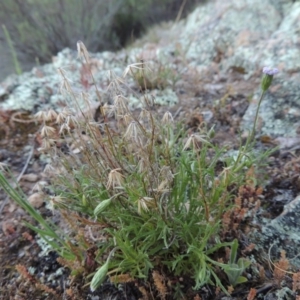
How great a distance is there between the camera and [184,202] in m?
1.43

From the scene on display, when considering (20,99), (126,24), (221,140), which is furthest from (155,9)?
(221,140)

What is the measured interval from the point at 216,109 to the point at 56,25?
3720 millimetres

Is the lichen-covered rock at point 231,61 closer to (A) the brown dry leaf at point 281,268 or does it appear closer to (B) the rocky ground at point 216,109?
(B) the rocky ground at point 216,109

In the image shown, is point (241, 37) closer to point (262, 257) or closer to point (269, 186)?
point (269, 186)

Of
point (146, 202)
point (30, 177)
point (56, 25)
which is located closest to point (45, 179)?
point (30, 177)

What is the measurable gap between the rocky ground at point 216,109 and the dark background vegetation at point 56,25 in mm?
1964

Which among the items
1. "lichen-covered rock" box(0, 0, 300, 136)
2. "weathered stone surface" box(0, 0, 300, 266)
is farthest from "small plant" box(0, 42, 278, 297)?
"lichen-covered rock" box(0, 0, 300, 136)

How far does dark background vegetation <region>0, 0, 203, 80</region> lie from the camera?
5234 millimetres

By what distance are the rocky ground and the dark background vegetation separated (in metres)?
1.96

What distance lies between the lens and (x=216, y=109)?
235 cm

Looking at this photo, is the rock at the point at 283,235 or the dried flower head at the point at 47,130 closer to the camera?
the dried flower head at the point at 47,130

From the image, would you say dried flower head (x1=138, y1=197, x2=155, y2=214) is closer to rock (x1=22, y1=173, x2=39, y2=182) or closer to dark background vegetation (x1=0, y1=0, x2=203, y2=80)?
rock (x1=22, y1=173, x2=39, y2=182)

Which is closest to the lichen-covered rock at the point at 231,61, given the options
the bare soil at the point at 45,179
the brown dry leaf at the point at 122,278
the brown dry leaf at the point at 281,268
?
the bare soil at the point at 45,179

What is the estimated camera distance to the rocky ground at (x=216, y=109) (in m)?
1.53
